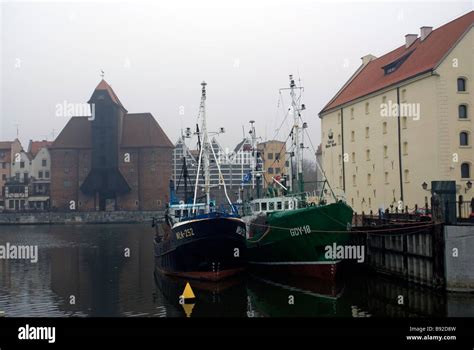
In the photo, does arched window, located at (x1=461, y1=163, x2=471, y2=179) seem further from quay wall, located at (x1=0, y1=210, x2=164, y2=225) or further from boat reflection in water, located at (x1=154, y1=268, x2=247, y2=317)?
quay wall, located at (x1=0, y1=210, x2=164, y2=225)

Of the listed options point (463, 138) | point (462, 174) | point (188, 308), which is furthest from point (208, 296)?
point (463, 138)

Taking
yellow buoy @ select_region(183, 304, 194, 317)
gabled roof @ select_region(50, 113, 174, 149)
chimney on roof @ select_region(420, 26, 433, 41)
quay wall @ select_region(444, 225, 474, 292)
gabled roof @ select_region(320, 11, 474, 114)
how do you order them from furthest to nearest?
gabled roof @ select_region(50, 113, 174, 149), chimney on roof @ select_region(420, 26, 433, 41), gabled roof @ select_region(320, 11, 474, 114), quay wall @ select_region(444, 225, 474, 292), yellow buoy @ select_region(183, 304, 194, 317)

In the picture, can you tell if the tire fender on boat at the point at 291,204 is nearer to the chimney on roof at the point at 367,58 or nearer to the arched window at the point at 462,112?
the arched window at the point at 462,112

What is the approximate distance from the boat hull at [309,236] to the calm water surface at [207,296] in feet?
2.90

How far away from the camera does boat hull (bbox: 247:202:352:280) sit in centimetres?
3177

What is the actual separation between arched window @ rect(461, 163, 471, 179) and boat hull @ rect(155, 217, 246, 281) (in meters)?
19.3

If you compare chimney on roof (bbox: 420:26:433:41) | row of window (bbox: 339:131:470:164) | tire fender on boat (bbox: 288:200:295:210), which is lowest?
tire fender on boat (bbox: 288:200:295:210)

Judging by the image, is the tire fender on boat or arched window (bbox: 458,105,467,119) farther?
arched window (bbox: 458,105,467,119)

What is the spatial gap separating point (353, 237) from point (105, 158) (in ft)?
291

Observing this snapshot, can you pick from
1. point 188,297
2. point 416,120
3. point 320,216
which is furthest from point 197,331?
point 416,120

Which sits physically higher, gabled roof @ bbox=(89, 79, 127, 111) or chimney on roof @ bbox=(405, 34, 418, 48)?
gabled roof @ bbox=(89, 79, 127, 111)

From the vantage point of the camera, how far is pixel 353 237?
38.2 metres

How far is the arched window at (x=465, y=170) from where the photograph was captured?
143 ft

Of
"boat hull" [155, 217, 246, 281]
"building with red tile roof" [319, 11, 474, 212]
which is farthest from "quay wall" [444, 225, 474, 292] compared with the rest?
"building with red tile roof" [319, 11, 474, 212]
